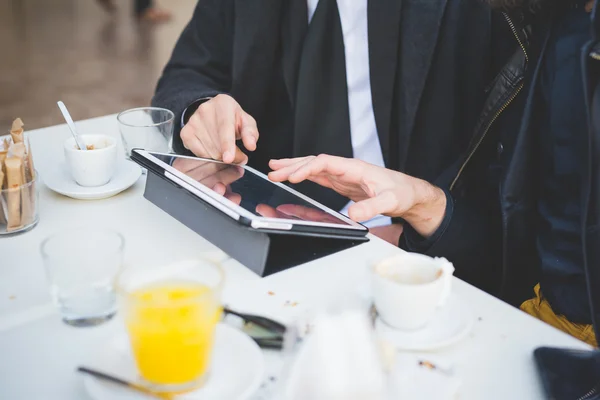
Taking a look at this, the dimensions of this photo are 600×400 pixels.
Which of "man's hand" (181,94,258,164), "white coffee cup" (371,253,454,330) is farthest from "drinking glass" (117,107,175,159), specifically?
"white coffee cup" (371,253,454,330)

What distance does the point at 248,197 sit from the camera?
2.88ft

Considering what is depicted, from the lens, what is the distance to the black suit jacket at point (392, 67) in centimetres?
130

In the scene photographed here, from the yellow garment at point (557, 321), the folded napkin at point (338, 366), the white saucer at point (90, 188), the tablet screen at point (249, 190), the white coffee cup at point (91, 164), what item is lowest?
the yellow garment at point (557, 321)

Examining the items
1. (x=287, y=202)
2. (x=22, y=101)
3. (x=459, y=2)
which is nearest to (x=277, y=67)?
(x=459, y=2)

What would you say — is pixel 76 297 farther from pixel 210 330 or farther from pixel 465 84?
pixel 465 84

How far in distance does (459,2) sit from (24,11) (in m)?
5.40

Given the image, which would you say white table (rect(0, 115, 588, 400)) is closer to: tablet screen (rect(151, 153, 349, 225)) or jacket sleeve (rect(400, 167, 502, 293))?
tablet screen (rect(151, 153, 349, 225))

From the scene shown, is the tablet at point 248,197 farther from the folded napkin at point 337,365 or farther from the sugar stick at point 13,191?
the folded napkin at point 337,365

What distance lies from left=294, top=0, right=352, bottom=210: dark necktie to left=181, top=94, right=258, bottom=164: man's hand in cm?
27

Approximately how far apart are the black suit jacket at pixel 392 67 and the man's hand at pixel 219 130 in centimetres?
12

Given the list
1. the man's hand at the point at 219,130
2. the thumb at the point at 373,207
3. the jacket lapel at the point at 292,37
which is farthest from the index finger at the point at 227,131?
the jacket lapel at the point at 292,37

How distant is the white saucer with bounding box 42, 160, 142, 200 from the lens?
1020mm

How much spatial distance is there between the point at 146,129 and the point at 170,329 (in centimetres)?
62

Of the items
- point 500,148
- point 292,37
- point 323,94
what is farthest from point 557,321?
point 292,37
